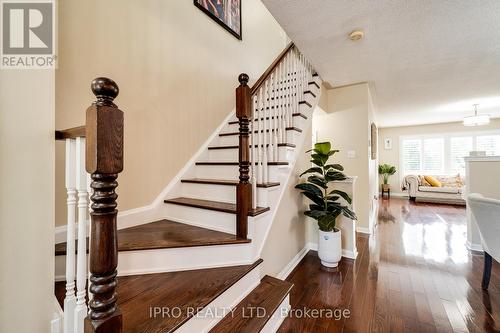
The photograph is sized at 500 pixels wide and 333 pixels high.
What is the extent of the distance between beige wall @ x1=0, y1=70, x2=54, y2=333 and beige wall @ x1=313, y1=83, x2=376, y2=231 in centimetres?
352

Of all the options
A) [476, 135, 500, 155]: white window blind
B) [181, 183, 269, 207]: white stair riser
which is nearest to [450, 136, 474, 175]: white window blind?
[476, 135, 500, 155]: white window blind

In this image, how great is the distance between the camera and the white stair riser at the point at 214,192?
5.80ft

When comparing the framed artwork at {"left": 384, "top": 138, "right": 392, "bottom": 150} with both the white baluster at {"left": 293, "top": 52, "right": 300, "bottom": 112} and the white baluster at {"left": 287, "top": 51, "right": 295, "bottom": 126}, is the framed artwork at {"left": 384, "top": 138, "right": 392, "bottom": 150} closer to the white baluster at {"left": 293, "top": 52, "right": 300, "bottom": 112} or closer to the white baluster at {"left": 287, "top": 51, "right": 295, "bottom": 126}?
the white baluster at {"left": 293, "top": 52, "right": 300, "bottom": 112}

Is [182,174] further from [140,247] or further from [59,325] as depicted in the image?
[59,325]

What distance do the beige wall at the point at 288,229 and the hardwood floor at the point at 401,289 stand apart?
0.77ft

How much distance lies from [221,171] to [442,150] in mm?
7824

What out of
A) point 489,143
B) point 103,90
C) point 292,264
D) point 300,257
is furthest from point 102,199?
point 489,143

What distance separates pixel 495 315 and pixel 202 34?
11.8 feet

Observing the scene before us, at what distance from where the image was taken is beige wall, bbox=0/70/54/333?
0.76 m

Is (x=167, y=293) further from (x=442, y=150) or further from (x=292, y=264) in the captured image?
(x=442, y=150)

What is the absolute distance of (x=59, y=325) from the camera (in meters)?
0.88

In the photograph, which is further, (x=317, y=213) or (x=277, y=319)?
(x=317, y=213)

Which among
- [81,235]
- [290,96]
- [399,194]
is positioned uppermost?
[290,96]

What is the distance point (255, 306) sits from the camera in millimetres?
1340
